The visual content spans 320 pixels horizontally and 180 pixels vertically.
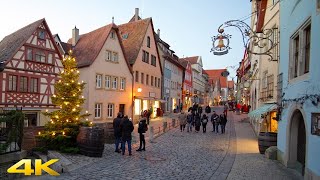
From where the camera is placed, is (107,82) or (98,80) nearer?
(98,80)

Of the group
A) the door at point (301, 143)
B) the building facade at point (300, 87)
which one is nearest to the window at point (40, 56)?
the building facade at point (300, 87)

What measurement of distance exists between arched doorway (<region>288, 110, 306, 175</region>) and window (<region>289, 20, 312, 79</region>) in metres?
1.59

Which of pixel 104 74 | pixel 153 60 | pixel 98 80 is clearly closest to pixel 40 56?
pixel 98 80

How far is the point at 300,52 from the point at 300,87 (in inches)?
49.0

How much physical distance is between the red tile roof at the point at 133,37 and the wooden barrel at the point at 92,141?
20136 millimetres

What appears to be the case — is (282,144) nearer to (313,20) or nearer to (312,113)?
(312,113)

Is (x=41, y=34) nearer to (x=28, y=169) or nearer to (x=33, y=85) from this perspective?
(x=33, y=85)

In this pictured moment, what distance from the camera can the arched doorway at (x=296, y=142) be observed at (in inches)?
443

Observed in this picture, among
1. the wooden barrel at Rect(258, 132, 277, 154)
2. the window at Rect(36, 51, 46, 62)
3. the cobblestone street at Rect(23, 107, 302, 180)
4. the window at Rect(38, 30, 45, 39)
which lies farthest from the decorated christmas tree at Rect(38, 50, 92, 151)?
the window at Rect(38, 30, 45, 39)

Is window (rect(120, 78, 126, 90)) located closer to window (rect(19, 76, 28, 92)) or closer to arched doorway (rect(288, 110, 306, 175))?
window (rect(19, 76, 28, 92))

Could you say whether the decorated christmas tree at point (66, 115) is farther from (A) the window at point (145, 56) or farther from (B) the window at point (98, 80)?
(A) the window at point (145, 56)

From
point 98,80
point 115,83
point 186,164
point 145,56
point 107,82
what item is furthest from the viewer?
point 145,56

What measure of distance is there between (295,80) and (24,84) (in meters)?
20.4

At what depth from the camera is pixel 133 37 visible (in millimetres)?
34844
